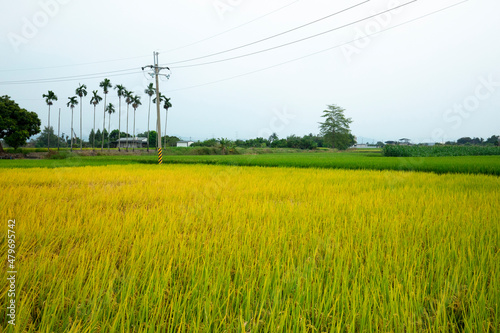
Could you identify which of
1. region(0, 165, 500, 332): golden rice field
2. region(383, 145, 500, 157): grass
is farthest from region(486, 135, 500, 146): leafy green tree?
region(0, 165, 500, 332): golden rice field

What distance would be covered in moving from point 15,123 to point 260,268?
39.2 meters

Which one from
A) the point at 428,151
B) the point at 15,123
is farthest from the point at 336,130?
the point at 15,123

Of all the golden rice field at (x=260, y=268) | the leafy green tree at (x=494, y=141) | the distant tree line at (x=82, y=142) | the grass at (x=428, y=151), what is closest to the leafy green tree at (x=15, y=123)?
the distant tree line at (x=82, y=142)

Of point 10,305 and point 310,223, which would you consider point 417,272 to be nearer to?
point 310,223

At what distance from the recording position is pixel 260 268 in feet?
5.78

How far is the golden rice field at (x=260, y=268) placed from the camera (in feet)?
A: 4.24

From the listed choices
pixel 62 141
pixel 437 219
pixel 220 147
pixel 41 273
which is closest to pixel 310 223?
pixel 437 219

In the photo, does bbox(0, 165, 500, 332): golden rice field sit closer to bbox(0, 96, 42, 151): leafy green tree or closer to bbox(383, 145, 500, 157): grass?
bbox(383, 145, 500, 157): grass

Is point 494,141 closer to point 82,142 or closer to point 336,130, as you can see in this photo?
point 336,130

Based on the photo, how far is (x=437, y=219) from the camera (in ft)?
10.5

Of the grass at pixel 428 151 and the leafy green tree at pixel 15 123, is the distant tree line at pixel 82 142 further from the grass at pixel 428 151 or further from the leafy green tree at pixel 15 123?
the grass at pixel 428 151

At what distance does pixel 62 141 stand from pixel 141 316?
8225cm

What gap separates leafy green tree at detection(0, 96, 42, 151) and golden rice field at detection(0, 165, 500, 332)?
3430 centimetres

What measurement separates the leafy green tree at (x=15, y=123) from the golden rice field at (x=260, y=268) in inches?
1350
